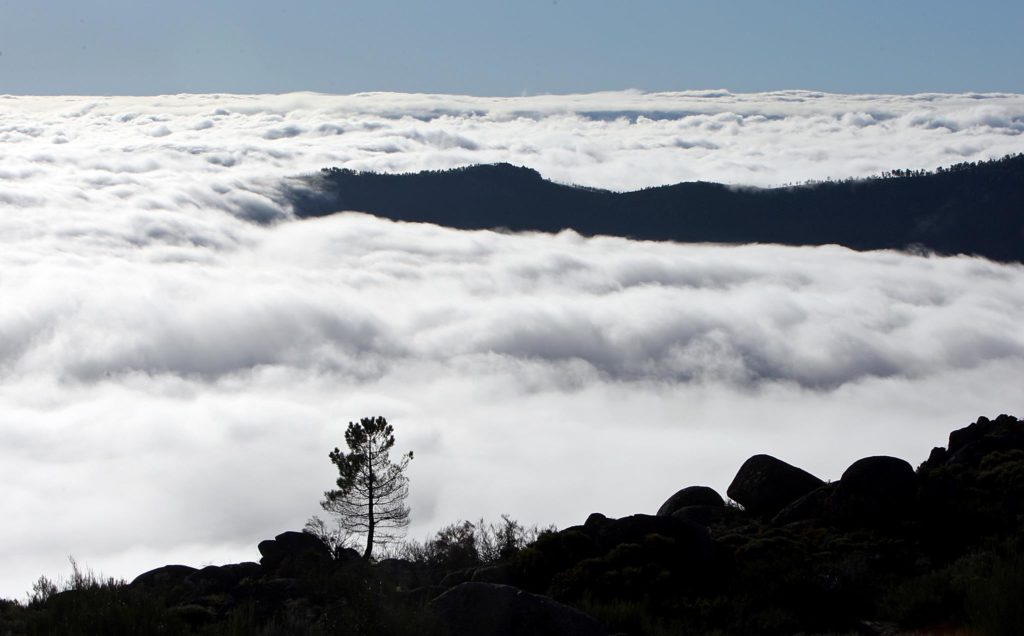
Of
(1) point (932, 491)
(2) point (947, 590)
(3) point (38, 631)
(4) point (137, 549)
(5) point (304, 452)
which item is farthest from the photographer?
(5) point (304, 452)

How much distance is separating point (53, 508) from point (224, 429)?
51.8 meters

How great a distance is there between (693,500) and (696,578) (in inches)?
341

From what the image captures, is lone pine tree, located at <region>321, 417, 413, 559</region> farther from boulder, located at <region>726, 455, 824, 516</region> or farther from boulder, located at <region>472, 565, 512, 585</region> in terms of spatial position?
boulder, located at <region>472, 565, 512, 585</region>

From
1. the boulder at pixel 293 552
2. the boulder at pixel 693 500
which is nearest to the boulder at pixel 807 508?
the boulder at pixel 693 500

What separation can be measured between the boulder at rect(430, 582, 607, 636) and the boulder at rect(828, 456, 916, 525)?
1118 cm

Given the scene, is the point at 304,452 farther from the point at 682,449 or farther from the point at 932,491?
the point at 932,491

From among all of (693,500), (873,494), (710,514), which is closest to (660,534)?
(710,514)

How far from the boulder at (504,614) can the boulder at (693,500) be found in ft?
45.2

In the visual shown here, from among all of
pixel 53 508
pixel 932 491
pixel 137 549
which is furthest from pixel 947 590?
pixel 53 508

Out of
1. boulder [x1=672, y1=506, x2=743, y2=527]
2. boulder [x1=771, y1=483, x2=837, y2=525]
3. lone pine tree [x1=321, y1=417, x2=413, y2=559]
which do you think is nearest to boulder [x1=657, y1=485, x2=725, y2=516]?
boulder [x1=672, y1=506, x2=743, y2=527]

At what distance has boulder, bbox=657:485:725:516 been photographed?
1012 inches

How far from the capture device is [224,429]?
192m

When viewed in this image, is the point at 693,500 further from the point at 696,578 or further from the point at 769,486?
the point at 696,578

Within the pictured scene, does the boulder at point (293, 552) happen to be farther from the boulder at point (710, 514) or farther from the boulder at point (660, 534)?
the boulder at point (710, 514)
